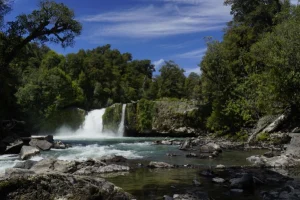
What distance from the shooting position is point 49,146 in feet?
75.8

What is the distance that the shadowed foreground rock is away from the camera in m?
5.75

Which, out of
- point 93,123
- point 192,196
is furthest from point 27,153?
point 93,123

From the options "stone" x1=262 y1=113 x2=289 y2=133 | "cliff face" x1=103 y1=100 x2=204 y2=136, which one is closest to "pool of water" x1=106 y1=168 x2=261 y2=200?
"stone" x1=262 y1=113 x2=289 y2=133

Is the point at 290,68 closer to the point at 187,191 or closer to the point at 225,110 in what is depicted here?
the point at 225,110

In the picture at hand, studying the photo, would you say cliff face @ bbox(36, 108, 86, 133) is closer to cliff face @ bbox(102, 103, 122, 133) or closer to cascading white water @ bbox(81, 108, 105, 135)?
cascading white water @ bbox(81, 108, 105, 135)

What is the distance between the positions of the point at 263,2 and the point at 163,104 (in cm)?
1946

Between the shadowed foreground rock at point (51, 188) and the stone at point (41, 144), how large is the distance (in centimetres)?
1756

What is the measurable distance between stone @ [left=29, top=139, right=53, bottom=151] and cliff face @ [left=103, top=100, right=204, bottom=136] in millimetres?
19203

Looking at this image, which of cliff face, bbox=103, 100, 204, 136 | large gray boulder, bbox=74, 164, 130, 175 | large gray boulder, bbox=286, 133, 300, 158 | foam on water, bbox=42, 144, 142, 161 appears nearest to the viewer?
large gray boulder, bbox=74, 164, 130, 175

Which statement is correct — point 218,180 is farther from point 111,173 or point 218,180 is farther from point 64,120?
point 64,120

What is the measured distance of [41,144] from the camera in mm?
23250

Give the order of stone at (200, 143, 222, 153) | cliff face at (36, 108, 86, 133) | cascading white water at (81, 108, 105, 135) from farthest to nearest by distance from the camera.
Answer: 1. cliff face at (36, 108, 86, 133)
2. cascading white water at (81, 108, 105, 135)
3. stone at (200, 143, 222, 153)

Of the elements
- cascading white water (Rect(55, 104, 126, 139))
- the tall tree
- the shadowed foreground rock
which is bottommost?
cascading white water (Rect(55, 104, 126, 139))

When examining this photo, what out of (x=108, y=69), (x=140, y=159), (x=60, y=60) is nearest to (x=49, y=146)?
(x=140, y=159)
